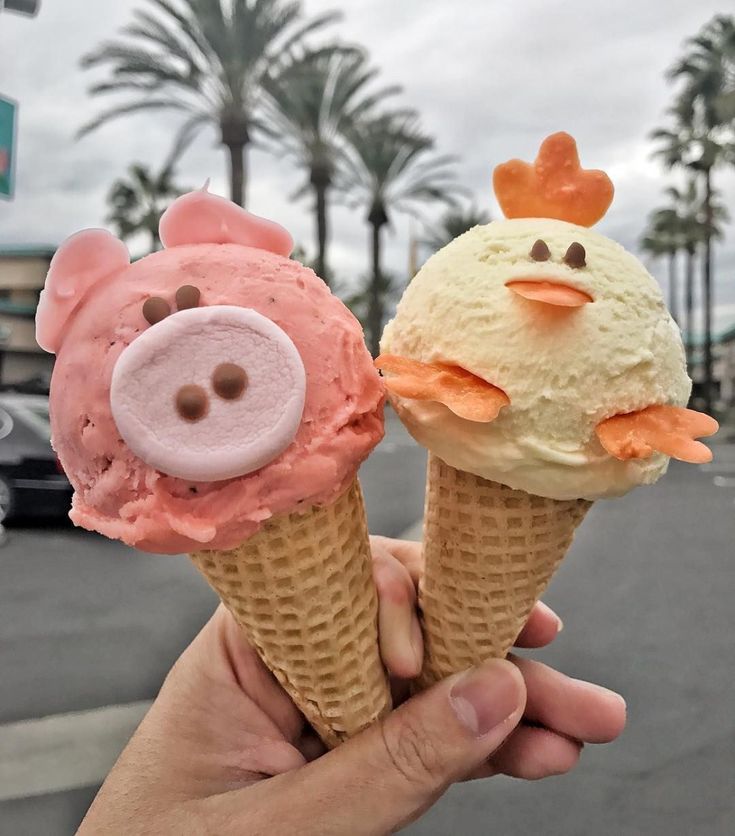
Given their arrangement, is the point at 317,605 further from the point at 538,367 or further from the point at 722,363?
the point at 722,363

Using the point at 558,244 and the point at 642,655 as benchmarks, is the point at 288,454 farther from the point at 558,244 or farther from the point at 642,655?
the point at 642,655

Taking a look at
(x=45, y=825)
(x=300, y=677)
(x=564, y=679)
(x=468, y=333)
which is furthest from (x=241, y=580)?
(x=45, y=825)

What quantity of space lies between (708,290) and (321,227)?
13.0m

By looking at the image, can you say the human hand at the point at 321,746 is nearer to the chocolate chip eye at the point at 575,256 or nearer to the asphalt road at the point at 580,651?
the chocolate chip eye at the point at 575,256

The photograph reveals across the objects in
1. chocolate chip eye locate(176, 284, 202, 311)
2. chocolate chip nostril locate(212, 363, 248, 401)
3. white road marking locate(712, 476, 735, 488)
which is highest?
chocolate chip eye locate(176, 284, 202, 311)

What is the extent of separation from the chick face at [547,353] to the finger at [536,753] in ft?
2.21

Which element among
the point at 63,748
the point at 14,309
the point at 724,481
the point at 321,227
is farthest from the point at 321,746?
the point at 14,309

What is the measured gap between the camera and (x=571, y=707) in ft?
4.46

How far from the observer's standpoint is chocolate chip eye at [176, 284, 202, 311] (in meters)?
0.82

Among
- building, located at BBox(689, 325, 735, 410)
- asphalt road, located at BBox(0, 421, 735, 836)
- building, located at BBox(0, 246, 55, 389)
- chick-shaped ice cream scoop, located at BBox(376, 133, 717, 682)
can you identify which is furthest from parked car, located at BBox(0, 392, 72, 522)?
building, located at BBox(689, 325, 735, 410)

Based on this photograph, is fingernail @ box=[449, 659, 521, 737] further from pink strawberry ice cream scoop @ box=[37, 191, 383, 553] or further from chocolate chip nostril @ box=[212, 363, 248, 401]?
chocolate chip nostril @ box=[212, 363, 248, 401]

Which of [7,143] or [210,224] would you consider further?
[7,143]

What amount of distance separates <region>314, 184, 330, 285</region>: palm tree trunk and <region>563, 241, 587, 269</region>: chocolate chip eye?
10.8m

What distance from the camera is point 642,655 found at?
3746 mm
